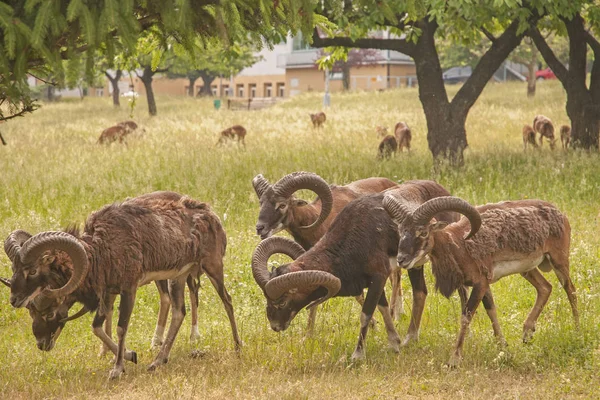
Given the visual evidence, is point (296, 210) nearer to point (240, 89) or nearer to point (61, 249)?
point (61, 249)

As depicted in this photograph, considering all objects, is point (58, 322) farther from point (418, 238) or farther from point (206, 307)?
point (418, 238)

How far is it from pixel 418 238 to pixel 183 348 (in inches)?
115

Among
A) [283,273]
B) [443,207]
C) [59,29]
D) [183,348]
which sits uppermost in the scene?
[59,29]

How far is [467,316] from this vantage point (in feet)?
28.7

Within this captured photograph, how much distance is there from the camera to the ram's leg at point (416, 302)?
9.52 m

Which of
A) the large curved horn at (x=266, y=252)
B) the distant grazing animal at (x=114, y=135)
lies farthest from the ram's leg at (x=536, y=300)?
the distant grazing animal at (x=114, y=135)

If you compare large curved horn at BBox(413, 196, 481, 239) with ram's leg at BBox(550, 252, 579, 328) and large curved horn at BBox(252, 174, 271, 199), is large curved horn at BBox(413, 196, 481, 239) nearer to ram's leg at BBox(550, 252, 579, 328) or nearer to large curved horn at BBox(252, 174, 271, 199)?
ram's leg at BBox(550, 252, 579, 328)

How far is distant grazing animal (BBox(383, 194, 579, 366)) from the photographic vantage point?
8625 mm

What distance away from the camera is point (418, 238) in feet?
28.3

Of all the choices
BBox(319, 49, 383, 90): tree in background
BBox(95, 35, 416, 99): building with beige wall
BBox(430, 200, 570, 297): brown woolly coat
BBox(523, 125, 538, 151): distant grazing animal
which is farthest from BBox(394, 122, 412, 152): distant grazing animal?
BBox(95, 35, 416, 99): building with beige wall

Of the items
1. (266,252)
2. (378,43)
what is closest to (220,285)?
(266,252)

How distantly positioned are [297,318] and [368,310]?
160 centimetres

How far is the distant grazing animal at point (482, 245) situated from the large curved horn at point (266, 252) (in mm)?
1231

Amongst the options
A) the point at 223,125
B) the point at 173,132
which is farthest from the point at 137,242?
the point at 223,125
